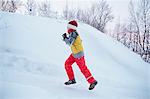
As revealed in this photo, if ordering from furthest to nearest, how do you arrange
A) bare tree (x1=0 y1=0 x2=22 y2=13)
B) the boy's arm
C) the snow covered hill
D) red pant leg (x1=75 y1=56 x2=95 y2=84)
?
bare tree (x1=0 y1=0 x2=22 y2=13) < the boy's arm < red pant leg (x1=75 y1=56 x2=95 y2=84) < the snow covered hill

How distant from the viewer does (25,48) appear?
704cm

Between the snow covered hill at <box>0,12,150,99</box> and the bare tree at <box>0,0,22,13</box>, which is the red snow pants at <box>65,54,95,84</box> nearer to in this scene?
the snow covered hill at <box>0,12,150,99</box>

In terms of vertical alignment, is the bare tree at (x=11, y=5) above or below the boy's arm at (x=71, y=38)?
below

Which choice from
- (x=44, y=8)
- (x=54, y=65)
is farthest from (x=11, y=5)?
(x=54, y=65)

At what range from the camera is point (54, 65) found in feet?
22.0

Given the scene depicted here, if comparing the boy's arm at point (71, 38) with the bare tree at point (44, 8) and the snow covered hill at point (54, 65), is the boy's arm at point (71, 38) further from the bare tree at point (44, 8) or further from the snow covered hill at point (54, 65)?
the bare tree at point (44, 8)

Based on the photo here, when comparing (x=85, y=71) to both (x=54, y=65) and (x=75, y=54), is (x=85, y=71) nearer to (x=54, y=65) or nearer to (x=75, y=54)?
(x=75, y=54)

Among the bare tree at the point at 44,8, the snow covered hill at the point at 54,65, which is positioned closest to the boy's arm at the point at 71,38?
the snow covered hill at the point at 54,65

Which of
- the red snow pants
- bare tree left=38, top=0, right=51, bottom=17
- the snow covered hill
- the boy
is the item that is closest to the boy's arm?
the boy

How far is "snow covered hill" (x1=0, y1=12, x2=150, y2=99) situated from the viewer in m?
5.21

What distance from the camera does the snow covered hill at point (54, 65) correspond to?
205 inches

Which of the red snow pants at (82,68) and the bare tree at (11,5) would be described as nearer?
the red snow pants at (82,68)

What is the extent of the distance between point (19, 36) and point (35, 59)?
1.08 metres

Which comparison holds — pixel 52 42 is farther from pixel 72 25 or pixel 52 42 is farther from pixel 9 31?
pixel 72 25
